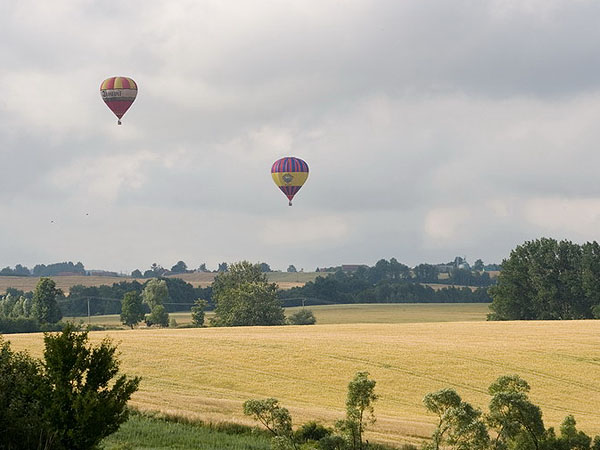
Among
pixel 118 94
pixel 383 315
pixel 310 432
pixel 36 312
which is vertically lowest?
pixel 310 432

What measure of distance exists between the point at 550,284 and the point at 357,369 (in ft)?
255

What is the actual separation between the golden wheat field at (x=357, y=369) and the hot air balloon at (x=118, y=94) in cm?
2950

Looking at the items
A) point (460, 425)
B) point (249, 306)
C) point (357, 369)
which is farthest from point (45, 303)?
point (460, 425)

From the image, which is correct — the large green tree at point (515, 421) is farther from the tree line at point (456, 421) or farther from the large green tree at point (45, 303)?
the large green tree at point (45, 303)

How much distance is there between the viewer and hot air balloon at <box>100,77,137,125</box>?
88.6m

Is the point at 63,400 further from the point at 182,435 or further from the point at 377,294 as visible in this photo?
the point at 377,294

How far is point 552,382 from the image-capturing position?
4766cm

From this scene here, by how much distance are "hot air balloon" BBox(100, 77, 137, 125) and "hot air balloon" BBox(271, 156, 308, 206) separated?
19.4 metres

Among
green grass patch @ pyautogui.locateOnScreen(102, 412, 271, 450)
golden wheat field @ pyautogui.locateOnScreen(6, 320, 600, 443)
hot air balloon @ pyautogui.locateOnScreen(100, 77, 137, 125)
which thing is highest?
hot air balloon @ pyautogui.locateOnScreen(100, 77, 137, 125)

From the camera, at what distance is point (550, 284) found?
399ft

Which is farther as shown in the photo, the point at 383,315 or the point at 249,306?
the point at 383,315

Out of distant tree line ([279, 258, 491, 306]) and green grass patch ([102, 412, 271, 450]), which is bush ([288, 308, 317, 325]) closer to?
distant tree line ([279, 258, 491, 306])

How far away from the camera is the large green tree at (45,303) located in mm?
120125

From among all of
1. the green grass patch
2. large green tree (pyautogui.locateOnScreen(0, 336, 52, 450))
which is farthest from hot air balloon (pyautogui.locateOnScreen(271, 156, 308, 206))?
large green tree (pyautogui.locateOnScreen(0, 336, 52, 450))
